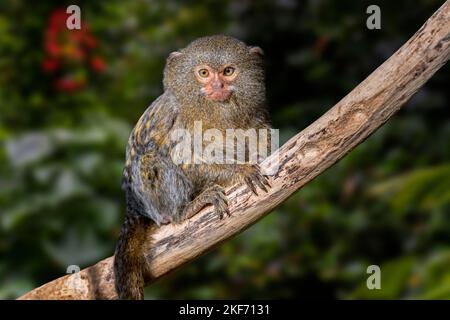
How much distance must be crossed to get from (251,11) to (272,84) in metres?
0.64

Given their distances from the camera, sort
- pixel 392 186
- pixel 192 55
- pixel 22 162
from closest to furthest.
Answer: pixel 192 55 → pixel 392 186 → pixel 22 162

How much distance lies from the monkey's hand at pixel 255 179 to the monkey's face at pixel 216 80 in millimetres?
389

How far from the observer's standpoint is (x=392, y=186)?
15.5ft

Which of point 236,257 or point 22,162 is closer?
point 22,162

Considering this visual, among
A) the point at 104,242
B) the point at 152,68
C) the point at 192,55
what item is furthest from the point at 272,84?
the point at 192,55

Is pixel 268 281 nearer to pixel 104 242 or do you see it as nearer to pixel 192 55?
pixel 104 242

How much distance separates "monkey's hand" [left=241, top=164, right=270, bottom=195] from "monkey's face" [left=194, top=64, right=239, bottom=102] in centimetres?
39

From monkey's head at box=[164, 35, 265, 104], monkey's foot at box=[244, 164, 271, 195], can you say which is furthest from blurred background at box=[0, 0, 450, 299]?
monkey's foot at box=[244, 164, 271, 195]

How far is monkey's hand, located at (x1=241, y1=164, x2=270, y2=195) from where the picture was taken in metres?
3.39

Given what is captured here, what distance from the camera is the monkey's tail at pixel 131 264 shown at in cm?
359

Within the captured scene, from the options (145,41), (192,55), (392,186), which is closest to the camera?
(192,55)

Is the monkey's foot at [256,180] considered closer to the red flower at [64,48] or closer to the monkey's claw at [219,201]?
the monkey's claw at [219,201]

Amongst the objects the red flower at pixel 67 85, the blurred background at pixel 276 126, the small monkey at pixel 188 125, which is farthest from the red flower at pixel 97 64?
the small monkey at pixel 188 125

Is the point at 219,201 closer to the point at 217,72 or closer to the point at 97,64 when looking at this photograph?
the point at 217,72
